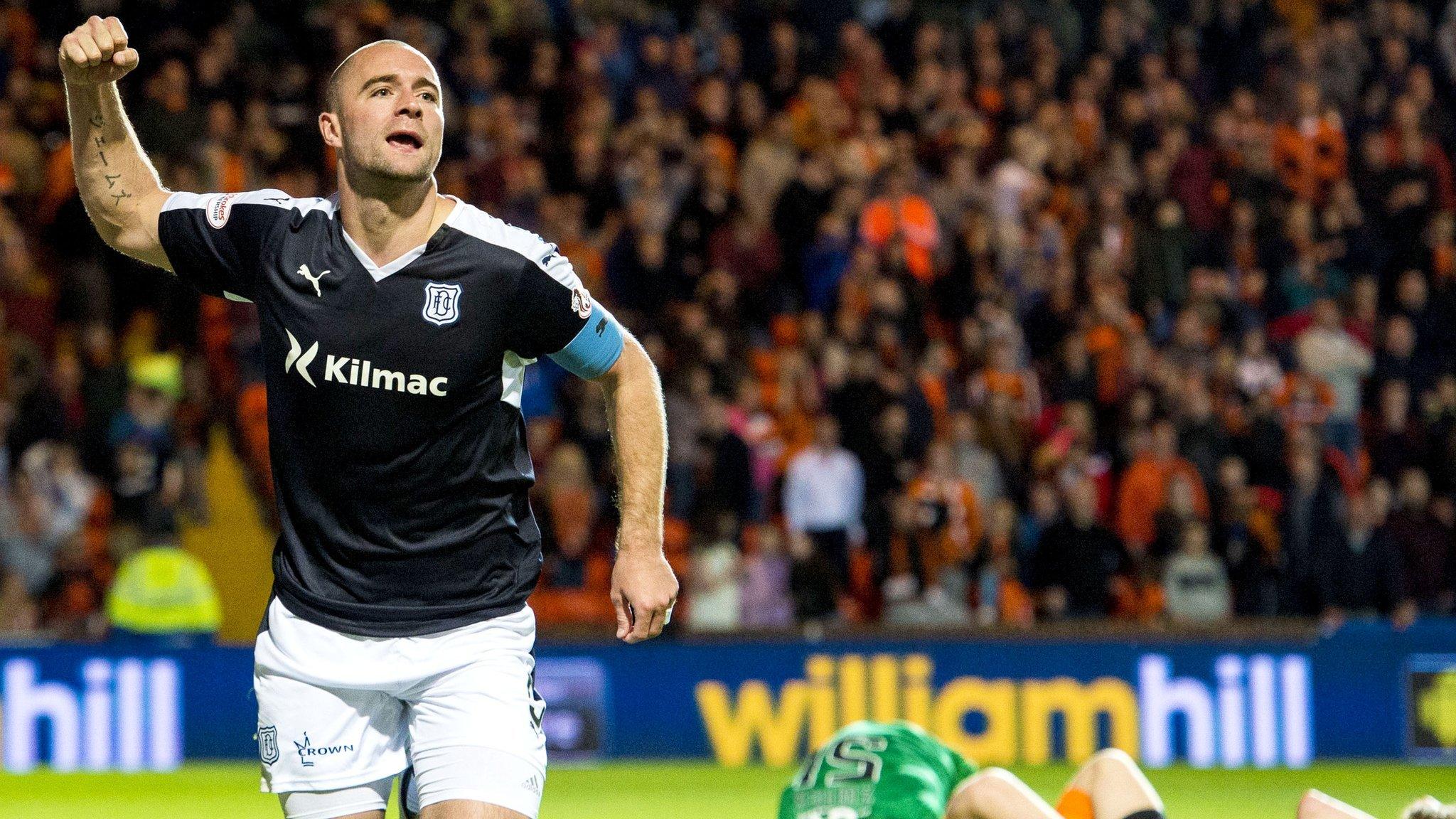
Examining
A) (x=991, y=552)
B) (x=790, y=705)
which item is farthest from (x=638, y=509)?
(x=991, y=552)

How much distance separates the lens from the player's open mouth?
4.41m

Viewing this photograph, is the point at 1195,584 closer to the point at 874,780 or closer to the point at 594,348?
the point at 874,780

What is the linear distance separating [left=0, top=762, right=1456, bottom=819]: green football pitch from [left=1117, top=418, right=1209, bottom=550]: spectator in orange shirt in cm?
204

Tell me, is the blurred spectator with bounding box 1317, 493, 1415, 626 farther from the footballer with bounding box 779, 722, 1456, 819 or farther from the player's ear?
the player's ear

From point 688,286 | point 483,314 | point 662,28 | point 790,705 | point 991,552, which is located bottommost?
point 790,705

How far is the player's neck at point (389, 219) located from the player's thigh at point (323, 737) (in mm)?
949

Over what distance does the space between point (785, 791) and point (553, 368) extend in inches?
367

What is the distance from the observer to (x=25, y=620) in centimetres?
1276

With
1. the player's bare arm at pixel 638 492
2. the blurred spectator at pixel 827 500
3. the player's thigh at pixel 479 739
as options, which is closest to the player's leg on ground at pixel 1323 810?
the player's bare arm at pixel 638 492

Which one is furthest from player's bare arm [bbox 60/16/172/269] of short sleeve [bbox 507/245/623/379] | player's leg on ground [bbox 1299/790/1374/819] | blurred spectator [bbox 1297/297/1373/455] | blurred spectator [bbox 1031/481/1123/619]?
blurred spectator [bbox 1297/297/1373/455]

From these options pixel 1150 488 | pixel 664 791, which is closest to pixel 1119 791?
pixel 664 791

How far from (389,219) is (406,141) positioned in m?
0.18

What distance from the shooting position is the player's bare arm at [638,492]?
14.4 ft

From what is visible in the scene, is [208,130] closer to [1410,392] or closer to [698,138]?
[698,138]
